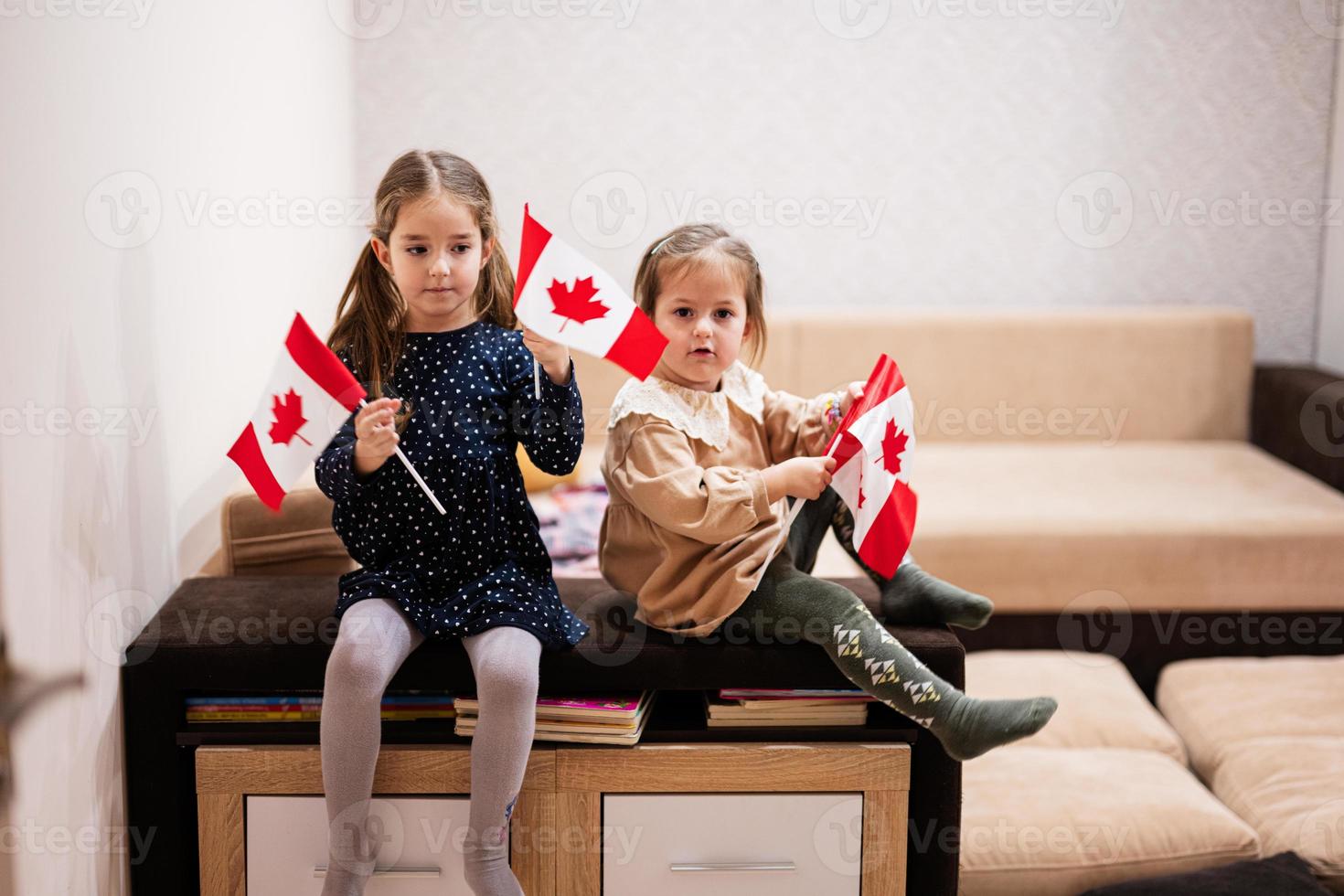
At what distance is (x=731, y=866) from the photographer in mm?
1757

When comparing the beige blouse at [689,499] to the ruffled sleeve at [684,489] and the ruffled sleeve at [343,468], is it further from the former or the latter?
the ruffled sleeve at [343,468]

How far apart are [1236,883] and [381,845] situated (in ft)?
3.99

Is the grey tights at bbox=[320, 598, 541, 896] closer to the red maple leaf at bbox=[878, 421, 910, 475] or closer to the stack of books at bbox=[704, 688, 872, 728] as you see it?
the stack of books at bbox=[704, 688, 872, 728]

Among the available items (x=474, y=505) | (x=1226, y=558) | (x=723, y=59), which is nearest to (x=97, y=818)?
(x=474, y=505)

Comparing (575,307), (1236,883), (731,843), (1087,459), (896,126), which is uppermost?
(896,126)

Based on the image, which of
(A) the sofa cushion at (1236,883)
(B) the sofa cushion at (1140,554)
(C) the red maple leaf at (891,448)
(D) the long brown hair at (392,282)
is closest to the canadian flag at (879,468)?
(C) the red maple leaf at (891,448)

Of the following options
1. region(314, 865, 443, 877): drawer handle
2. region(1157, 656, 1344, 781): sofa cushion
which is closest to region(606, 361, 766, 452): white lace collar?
region(314, 865, 443, 877): drawer handle

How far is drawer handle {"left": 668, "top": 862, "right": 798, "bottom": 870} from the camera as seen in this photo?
1755 millimetres

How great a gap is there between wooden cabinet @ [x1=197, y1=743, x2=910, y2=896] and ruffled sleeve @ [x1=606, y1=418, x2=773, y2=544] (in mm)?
301

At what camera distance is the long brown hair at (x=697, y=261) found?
1.74 meters

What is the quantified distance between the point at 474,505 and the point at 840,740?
1.91 ft

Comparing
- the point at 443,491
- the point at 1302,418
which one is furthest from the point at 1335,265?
the point at 443,491

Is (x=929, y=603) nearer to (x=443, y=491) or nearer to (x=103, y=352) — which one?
(x=443, y=491)

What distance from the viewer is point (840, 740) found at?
177cm
